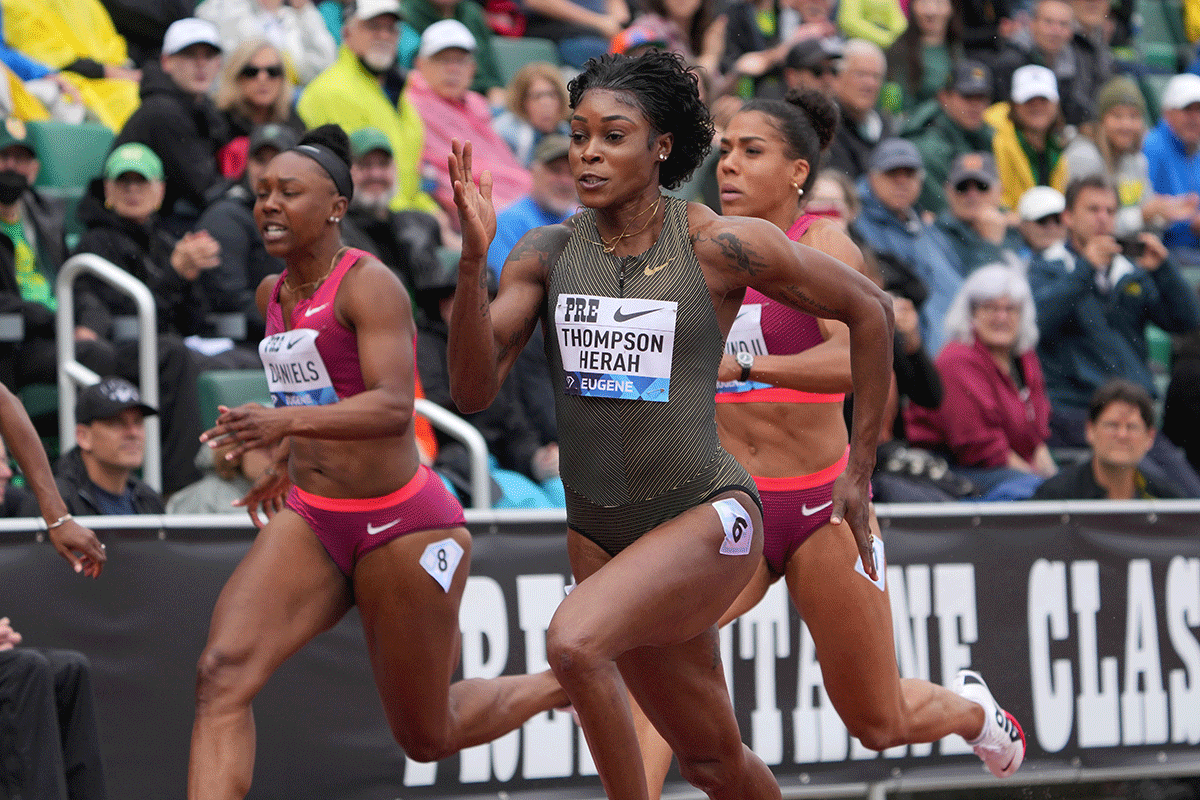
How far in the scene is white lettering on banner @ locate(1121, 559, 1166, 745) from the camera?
8102mm

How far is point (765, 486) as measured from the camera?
575 cm

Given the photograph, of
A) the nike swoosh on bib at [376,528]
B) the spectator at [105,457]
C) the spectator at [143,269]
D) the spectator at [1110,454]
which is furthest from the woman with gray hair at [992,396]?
the nike swoosh on bib at [376,528]

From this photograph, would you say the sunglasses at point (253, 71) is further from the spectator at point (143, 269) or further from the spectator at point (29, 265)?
the spectator at point (29, 265)

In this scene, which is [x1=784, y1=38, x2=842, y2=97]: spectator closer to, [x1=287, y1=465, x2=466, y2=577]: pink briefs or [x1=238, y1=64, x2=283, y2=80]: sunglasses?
[x1=238, y1=64, x2=283, y2=80]: sunglasses

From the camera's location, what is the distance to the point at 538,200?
30.4 ft

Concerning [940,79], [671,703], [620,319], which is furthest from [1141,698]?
[940,79]

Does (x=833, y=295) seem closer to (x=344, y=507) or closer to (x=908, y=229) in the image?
(x=344, y=507)

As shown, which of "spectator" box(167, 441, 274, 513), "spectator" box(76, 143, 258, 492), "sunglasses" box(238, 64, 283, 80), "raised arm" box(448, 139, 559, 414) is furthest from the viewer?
"sunglasses" box(238, 64, 283, 80)

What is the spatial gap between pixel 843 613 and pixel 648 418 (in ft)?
4.62

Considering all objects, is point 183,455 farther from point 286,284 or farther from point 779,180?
point 779,180

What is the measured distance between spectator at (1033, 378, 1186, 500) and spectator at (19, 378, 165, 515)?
189 inches

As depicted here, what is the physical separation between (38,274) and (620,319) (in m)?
4.97

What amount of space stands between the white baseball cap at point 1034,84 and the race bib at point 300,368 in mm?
8368

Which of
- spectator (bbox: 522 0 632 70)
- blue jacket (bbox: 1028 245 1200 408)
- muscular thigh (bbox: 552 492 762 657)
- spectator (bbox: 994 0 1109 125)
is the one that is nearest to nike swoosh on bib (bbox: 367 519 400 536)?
muscular thigh (bbox: 552 492 762 657)
